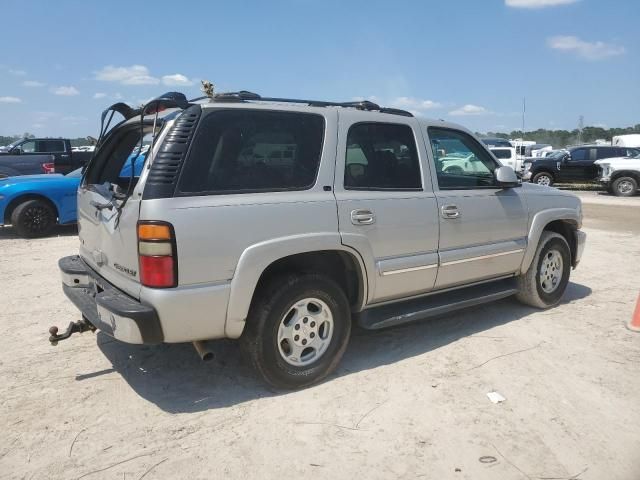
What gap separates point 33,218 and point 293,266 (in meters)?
7.25

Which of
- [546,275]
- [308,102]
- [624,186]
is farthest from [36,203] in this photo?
[624,186]

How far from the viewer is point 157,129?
10.5 ft

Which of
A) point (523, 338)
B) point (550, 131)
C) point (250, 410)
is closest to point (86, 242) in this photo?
point (250, 410)

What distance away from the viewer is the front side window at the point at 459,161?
4348 millimetres

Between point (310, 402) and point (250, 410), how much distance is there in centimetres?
39

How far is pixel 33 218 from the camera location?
9086mm

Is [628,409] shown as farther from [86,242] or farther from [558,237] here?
[86,242]

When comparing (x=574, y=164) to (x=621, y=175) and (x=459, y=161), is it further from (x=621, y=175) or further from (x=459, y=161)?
(x=459, y=161)

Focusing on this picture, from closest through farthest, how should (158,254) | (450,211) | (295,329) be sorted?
(158,254) → (295,329) → (450,211)

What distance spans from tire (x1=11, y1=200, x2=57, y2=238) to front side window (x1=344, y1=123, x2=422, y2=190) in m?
7.28

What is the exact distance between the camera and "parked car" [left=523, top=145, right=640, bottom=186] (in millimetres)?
19891

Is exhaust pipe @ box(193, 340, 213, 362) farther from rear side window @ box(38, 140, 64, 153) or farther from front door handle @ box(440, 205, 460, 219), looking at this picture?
rear side window @ box(38, 140, 64, 153)

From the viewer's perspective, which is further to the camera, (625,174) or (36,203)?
(625,174)

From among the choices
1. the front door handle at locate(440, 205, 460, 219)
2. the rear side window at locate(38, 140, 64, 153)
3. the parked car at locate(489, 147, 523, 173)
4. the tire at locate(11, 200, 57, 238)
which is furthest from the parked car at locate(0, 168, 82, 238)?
the parked car at locate(489, 147, 523, 173)
